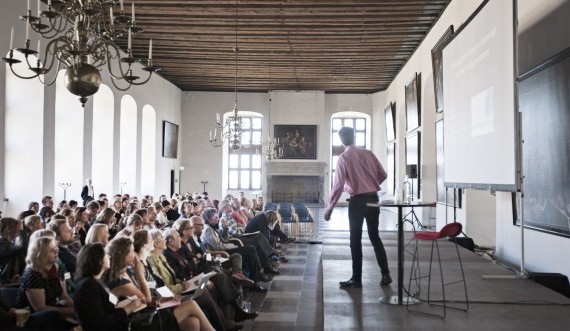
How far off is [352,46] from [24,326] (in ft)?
40.3

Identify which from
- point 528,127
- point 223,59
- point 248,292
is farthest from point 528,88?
point 223,59

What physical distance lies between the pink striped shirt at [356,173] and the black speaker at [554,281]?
1948 millimetres

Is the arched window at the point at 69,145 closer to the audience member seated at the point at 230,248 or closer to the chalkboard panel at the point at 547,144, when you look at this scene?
the audience member seated at the point at 230,248

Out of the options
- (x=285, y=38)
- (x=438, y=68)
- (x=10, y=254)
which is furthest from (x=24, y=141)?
(x=438, y=68)

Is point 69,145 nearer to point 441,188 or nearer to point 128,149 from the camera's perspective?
point 128,149

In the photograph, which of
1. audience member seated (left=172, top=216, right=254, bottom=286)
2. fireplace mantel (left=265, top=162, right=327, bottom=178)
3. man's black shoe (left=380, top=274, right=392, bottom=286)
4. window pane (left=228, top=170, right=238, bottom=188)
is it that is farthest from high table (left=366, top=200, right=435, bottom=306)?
window pane (left=228, top=170, right=238, bottom=188)

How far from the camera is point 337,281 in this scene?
5.20m

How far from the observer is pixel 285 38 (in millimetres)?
13727

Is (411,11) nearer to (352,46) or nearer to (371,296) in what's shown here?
(352,46)

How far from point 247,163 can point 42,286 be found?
20.5m

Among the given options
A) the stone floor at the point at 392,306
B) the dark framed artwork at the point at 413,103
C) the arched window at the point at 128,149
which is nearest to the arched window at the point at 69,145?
the arched window at the point at 128,149

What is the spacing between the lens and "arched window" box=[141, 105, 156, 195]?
17781 mm

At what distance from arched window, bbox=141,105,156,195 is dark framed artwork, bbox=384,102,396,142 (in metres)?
8.05

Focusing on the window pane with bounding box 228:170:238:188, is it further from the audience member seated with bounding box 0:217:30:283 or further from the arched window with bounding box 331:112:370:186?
the audience member seated with bounding box 0:217:30:283
